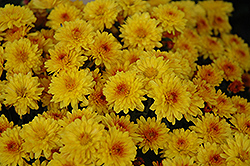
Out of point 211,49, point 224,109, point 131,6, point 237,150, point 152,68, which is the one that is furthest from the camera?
point 211,49

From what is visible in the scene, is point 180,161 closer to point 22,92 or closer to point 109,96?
point 109,96

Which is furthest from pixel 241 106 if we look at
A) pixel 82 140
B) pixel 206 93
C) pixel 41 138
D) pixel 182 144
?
pixel 41 138

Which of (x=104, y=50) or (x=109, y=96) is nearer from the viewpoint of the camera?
(x=109, y=96)

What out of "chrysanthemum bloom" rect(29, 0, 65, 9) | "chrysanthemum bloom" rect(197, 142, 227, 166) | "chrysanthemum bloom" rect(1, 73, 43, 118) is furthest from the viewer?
"chrysanthemum bloom" rect(29, 0, 65, 9)

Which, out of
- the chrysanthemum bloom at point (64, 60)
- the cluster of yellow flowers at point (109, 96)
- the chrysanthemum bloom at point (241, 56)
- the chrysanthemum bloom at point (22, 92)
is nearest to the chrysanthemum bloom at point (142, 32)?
the cluster of yellow flowers at point (109, 96)

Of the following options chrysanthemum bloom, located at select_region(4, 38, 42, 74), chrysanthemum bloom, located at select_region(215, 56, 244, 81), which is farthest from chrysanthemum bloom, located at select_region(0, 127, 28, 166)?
chrysanthemum bloom, located at select_region(215, 56, 244, 81)

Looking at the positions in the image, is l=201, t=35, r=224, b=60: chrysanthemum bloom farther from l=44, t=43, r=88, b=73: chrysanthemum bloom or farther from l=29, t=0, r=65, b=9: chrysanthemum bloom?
l=29, t=0, r=65, b=9: chrysanthemum bloom

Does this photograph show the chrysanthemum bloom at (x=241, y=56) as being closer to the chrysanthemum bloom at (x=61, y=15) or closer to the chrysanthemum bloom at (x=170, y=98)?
the chrysanthemum bloom at (x=170, y=98)

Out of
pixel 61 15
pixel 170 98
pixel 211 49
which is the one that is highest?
pixel 61 15
